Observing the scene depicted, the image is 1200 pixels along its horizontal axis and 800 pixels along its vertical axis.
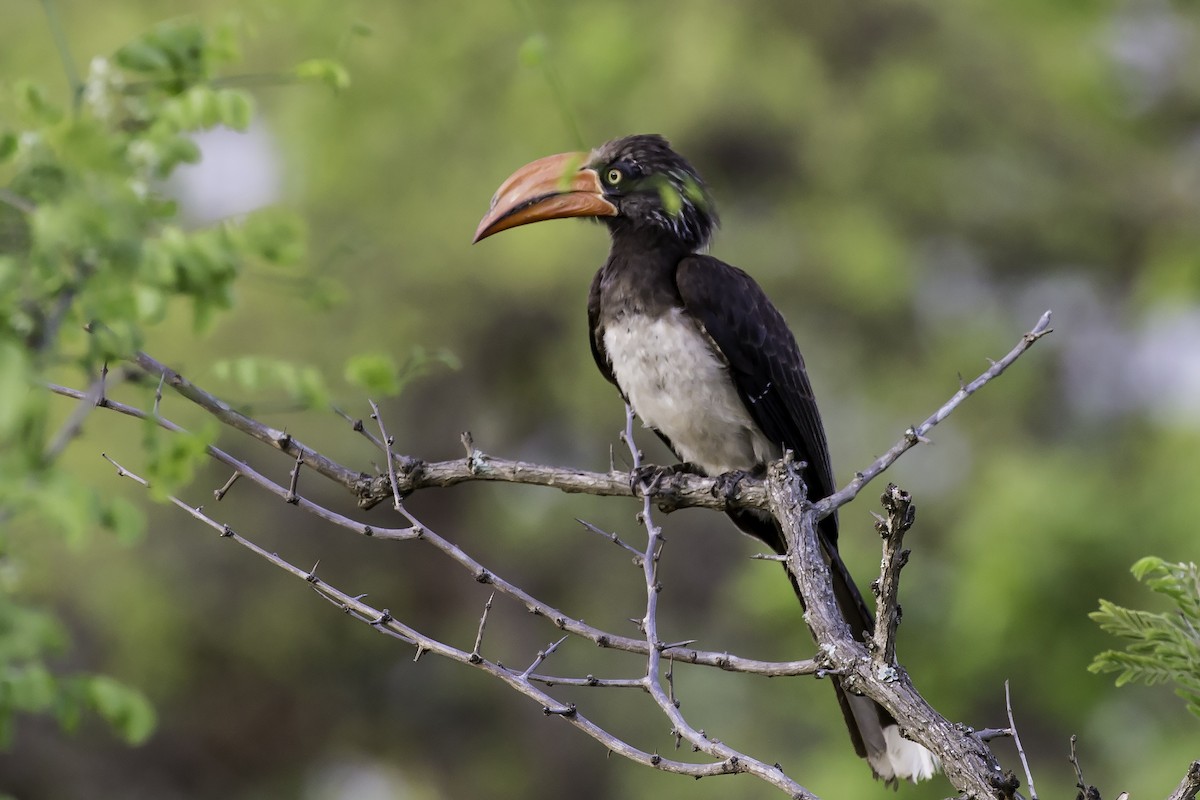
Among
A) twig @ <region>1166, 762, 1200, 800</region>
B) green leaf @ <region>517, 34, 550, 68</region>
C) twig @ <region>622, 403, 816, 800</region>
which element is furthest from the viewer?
twig @ <region>622, 403, 816, 800</region>

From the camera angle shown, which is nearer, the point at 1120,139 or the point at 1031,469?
the point at 1031,469

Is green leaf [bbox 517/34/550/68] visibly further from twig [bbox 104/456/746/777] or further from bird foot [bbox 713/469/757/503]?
bird foot [bbox 713/469/757/503]

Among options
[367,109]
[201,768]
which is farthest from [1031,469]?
[201,768]

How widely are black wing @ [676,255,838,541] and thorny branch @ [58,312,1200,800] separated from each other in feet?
3.41

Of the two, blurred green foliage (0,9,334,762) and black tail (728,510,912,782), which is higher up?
black tail (728,510,912,782)

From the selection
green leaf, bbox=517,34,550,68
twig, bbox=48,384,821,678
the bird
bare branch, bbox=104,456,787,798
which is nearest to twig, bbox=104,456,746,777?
bare branch, bbox=104,456,787,798

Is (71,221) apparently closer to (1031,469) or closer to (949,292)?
(1031,469)

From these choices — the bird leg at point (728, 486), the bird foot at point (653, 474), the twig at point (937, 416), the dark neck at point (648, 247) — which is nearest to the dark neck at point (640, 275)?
the dark neck at point (648, 247)

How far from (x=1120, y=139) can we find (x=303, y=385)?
12.6 m

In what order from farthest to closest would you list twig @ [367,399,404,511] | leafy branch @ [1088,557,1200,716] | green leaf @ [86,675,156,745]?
1. twig @ [367,399,404,511]
2. leafy branch @ [1088,557,1200,716]
3. green leaf @ [86,675,156,745]

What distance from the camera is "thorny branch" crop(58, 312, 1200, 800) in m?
2.56

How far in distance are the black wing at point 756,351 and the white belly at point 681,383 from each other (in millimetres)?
53

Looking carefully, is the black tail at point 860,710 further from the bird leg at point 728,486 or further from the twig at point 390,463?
the twig at point 390,463

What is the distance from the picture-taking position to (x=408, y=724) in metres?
14.1
